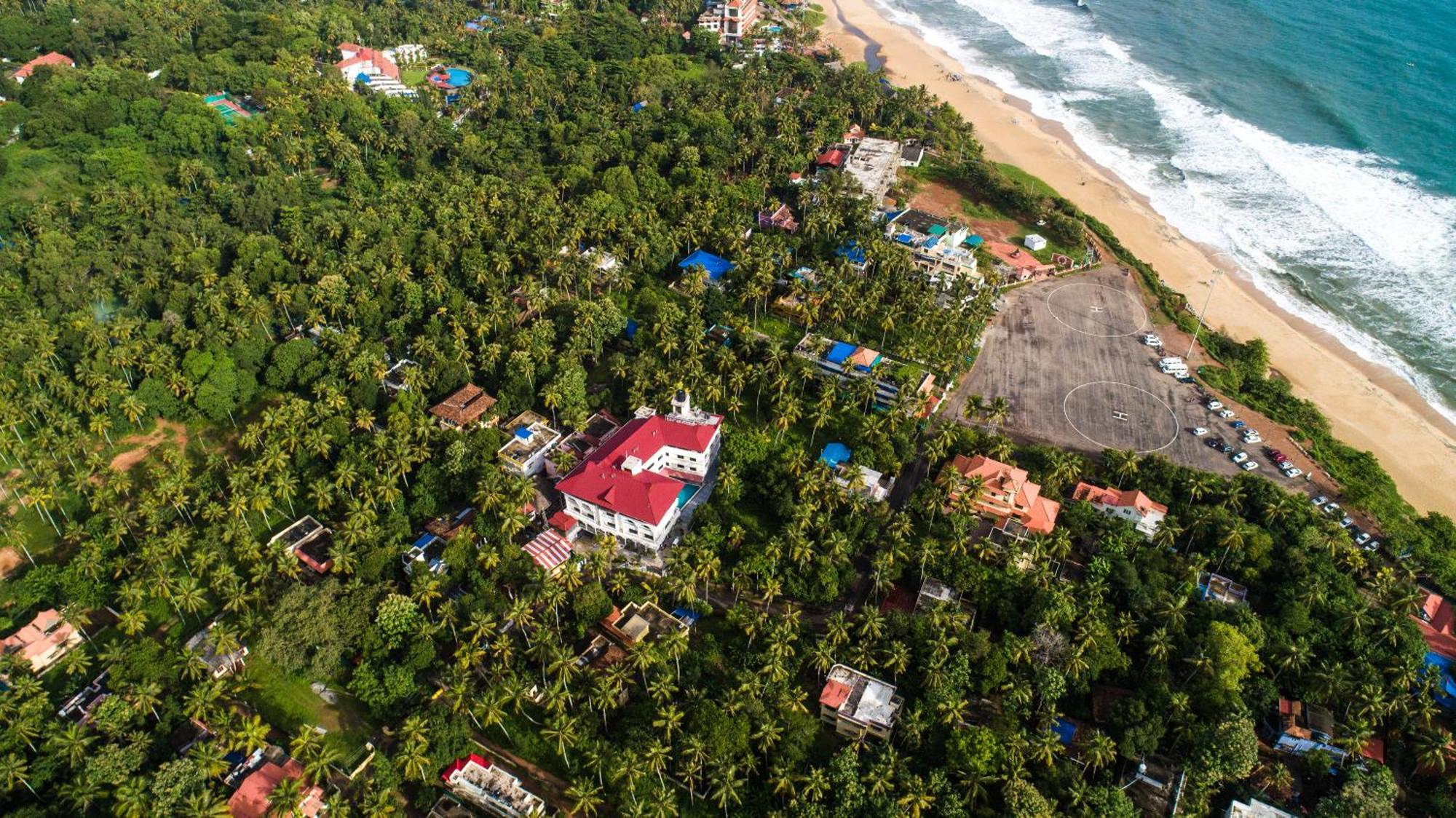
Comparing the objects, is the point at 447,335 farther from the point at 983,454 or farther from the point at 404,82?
the point at 404,82

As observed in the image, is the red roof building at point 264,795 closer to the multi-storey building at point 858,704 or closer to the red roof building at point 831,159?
the multi-storey building at point 858,704

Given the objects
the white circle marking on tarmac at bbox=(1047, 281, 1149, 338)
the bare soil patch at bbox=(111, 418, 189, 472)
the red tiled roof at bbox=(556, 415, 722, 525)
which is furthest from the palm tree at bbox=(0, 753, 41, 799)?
the white circle marking on tarmac at bbox=(1047, 281, 1149, 338)

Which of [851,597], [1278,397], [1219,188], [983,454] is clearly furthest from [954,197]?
[851,597]

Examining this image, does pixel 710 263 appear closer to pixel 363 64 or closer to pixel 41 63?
pixel 363 64

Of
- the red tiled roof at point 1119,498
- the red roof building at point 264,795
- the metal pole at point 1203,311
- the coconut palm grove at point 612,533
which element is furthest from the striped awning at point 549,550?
the metal pole at point 1203,311

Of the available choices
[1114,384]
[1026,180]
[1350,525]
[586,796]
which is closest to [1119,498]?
[1350,525]
